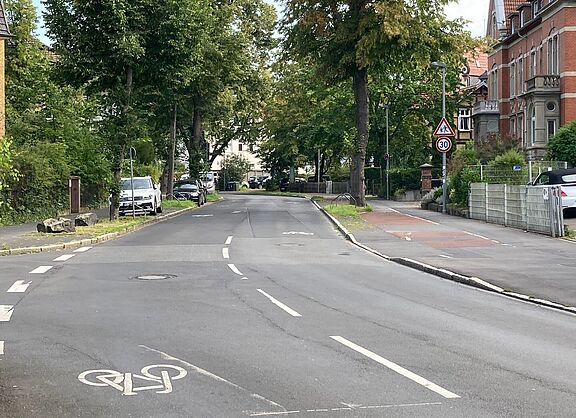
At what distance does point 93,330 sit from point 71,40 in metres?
23.5

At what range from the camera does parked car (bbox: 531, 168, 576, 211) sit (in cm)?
2819

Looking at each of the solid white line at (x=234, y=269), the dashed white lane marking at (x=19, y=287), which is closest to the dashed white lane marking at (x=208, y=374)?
the dashed white lane marking at (x=19, y=287)

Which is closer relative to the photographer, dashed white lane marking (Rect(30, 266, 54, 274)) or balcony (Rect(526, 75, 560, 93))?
dashed white lane marking (Rect(30, 266, 54, 274))

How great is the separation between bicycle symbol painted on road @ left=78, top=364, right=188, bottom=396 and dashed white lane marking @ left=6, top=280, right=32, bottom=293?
20.3ft

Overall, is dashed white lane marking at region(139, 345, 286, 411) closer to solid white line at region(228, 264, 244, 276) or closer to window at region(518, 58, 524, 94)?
solid white line at region(228, 264, 244, 276)

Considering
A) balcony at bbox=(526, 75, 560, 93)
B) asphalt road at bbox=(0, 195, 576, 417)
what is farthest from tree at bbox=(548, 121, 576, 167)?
asphalt road at bbox=(0, 195, 576, 417)

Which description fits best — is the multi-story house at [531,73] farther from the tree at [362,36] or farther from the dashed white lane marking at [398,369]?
the dashed white lane marking at [398,369]

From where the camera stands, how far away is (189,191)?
176 feet

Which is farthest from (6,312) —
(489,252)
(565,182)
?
(565,182)

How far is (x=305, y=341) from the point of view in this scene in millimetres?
9109

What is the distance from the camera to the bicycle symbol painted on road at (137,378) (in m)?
7.02

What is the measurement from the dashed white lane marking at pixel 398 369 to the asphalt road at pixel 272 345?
0.02 meters

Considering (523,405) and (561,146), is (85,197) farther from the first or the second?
(523,405)

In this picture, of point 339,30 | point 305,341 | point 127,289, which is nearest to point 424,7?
point 339,30
